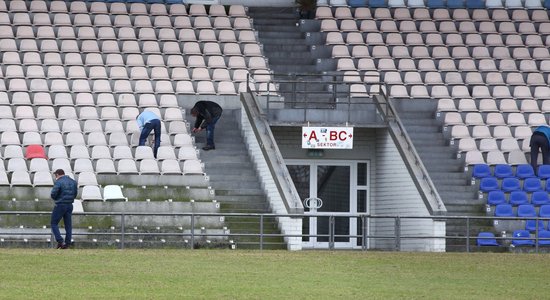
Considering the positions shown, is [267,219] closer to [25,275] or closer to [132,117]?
[132,117]

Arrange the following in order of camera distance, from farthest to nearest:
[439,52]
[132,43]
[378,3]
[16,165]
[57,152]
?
[378,3]
[439,52]
[132,43]
[57,152]
[16,165]

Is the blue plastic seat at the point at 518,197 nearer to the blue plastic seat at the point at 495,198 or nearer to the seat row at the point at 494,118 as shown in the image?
the blue plastic seat at the point at 495,198

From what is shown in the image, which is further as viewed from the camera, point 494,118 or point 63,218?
point 494,118

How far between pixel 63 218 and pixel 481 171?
11162 millimetres

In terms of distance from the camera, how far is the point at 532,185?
1344 inches

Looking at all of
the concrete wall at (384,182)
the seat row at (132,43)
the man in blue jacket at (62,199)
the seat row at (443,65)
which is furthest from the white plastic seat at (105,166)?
the seat row at (443,65)

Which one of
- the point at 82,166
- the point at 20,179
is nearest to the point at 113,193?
the point at 82,166

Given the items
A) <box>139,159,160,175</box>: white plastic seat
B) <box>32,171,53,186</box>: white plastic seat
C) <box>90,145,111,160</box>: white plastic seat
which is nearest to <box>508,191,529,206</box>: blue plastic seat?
<box>139,159,160,175</box>: white plastic seat

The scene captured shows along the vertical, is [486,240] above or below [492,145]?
below

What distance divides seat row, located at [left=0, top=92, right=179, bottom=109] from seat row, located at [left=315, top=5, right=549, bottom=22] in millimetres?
6941

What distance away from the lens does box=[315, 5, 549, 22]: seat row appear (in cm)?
4103

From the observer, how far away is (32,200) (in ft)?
102

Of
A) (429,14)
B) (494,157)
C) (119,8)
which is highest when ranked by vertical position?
(429,14)

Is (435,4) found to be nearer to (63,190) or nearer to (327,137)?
(327,137)
